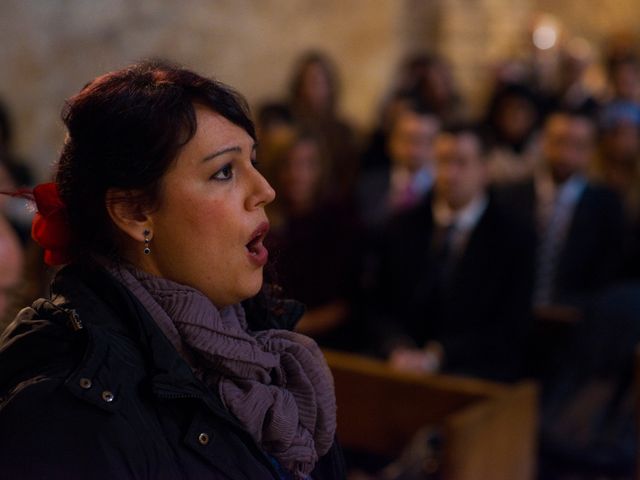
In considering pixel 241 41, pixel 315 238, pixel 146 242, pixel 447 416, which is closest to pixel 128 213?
pixel 146 242

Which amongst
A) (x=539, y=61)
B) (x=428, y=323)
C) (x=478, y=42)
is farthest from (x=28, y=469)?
(x=478, y=42)

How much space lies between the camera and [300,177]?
4.99 metres

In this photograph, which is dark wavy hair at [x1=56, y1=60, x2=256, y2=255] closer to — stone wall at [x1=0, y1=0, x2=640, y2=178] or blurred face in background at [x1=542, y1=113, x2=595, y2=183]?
stone wall at [x1=0, y1=0, x2=640, y2=178]

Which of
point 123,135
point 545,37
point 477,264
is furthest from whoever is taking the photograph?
point 545,37

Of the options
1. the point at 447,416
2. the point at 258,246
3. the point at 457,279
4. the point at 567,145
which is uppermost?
the point at 258,246

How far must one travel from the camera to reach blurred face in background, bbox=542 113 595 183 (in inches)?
210

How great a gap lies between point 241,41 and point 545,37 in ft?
12.0

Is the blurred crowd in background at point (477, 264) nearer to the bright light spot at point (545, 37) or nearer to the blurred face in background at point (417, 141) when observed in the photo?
the blurred face in background at point (417, 141)

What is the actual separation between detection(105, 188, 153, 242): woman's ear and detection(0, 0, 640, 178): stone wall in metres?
2.65

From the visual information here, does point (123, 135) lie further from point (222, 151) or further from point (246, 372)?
point (246, 372)

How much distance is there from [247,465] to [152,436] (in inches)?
5.5

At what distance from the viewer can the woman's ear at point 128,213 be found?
1479 mm

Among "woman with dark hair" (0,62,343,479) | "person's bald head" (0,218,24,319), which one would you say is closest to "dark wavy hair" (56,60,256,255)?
"woman with dark hair" (0,62,343,479)

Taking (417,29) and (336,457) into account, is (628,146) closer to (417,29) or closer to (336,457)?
(417,29)
